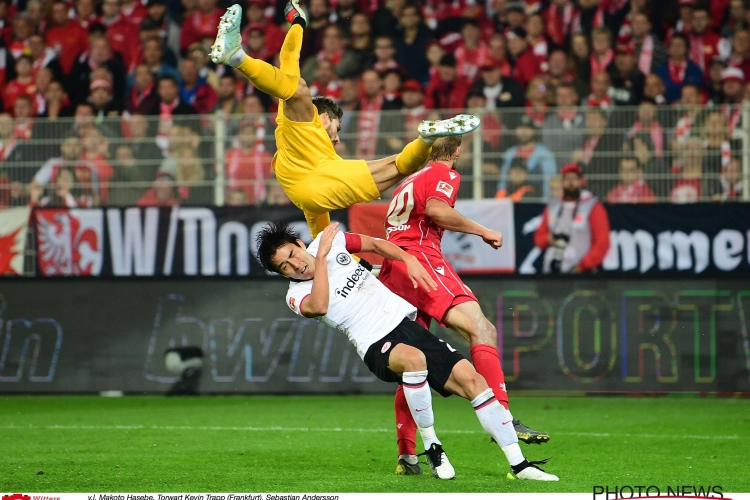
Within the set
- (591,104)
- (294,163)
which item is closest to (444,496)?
(294,163)

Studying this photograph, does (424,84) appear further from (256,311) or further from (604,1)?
(256,311)

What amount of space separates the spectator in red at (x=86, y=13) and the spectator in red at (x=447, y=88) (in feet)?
17.9

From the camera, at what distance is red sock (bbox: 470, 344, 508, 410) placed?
23.7ft

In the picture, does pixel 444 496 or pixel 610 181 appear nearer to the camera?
pixel 444 496

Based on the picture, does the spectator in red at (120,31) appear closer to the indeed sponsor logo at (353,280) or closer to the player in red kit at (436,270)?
the player in red kit at (436,270)

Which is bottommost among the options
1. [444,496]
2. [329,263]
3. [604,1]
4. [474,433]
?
[474,433]

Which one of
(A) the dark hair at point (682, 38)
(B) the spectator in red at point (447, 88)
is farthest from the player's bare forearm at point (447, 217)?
(A) the dark hair at point (682, 38)

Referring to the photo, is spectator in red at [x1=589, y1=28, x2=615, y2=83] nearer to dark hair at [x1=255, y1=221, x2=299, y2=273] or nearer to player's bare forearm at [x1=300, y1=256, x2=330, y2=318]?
dark hair at [x1=255, y1=221, x2=299, y2=273]

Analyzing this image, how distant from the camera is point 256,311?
12.7m

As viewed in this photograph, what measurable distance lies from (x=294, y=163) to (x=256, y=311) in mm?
4898

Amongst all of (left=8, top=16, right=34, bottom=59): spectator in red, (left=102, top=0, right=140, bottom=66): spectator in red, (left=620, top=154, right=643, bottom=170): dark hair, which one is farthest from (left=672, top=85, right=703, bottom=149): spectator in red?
(left=8, top=16, right=34, bottom=59): spectator in red

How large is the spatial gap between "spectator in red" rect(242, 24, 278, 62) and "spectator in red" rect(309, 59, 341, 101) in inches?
48.3

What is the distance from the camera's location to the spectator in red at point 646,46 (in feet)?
47.7

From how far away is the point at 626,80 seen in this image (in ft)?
46.3
